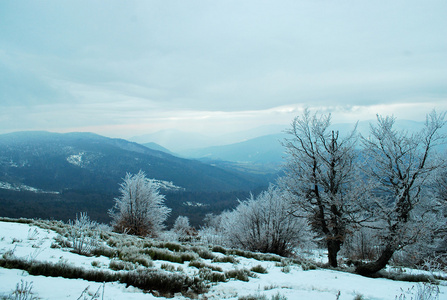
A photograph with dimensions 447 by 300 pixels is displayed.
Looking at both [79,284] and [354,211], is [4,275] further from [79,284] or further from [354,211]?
[354,211]

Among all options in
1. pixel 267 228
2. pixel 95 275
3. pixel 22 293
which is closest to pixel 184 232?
pixel 267 228

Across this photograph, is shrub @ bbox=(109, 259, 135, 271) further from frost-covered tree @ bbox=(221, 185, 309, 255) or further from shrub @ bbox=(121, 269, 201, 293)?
frost-covered tree @ bbox=(221, 185, 309, 255)

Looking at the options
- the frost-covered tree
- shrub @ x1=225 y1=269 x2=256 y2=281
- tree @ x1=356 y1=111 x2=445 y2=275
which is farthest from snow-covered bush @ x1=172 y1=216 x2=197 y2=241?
shrub @ x1=225 y1=269 x2=256 y2=281

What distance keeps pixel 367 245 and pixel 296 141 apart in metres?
29.6

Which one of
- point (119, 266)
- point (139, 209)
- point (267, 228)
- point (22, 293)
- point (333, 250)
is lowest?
point (139, 209)

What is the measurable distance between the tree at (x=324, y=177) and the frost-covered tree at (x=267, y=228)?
6.07 metres

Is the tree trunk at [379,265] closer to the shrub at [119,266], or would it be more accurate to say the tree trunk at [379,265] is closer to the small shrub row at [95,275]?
the small shrub row at [95,275]

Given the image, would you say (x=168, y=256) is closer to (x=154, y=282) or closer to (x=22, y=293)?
(x=154, y=282)

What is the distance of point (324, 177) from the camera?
14258 millimetres

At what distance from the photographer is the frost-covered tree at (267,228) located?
21.7 m

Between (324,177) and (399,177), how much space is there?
3716 mm

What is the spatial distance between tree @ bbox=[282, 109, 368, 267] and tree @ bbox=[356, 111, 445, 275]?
4.12 feet

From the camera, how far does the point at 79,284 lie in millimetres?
4332

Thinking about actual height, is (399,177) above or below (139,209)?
above
